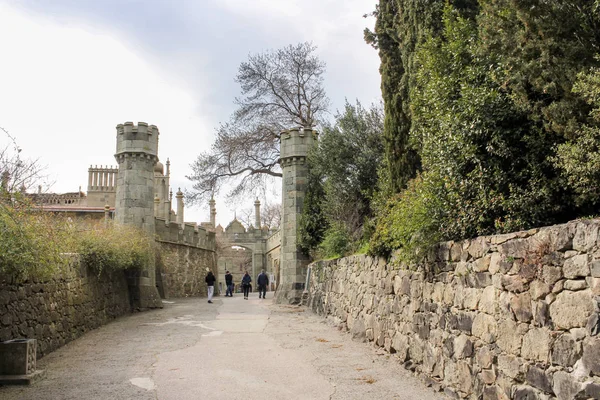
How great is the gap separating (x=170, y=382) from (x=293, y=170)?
48.1 ft

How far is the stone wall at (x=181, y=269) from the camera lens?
24370 millimetres

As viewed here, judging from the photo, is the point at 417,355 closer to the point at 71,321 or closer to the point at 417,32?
the point at 417,32

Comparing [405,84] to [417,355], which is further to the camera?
[405,84]

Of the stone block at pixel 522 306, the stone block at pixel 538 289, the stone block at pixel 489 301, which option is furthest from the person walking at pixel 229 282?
the stone block at pixel 538 289

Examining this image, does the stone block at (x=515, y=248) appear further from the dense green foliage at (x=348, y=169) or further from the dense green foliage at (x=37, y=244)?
the dense green foliage at (x=348, y=169)

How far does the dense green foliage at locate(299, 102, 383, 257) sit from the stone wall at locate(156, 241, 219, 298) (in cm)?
966

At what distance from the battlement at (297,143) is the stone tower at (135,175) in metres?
5.16

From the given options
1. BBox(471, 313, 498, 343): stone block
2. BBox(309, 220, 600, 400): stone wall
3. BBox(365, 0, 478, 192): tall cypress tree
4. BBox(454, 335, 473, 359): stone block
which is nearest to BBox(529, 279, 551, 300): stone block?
BBox(309, 220, 600, 400): stone wall

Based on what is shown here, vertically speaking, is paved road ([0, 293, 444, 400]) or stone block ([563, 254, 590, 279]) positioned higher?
stone block ([563, 254, 590, 279])

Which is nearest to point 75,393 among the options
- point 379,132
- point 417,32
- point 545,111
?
point 545,111

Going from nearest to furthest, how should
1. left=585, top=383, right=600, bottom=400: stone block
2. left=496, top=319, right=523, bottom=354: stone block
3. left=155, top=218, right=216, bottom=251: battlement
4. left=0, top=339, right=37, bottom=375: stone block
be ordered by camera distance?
left=585, top=383, right=600, bottom=400: stone block < left=496, top=319, right=523, bottom=354: stone block < left=0, top=339, right=37, bottom=375: stone block < left=155, top=218, right=216, bottom=251: battlement

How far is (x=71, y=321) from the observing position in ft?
34.7

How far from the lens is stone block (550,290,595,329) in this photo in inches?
156

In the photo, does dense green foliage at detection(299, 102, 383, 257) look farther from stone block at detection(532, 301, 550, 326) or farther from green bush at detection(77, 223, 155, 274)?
stone block at detection(532, 301, 550, 326)
